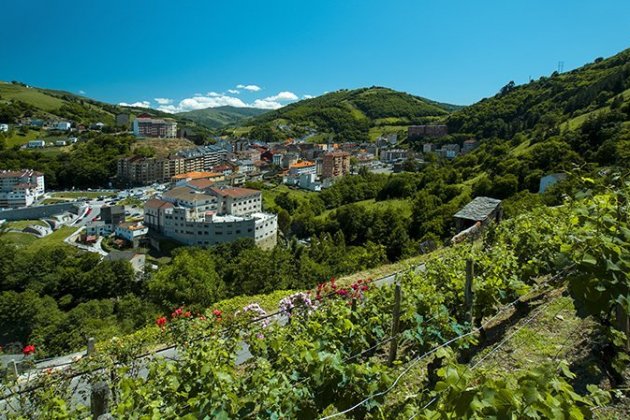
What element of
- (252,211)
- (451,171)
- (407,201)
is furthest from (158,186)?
(451,171)

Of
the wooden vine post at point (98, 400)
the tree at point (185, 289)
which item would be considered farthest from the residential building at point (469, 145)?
the wooden vine post at point (98, 400)

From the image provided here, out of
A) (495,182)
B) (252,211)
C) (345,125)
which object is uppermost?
(345,125)

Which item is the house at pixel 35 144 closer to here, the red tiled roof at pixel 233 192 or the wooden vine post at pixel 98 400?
the red tiled roof at pixel 233 192

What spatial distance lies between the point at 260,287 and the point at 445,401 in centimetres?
2116

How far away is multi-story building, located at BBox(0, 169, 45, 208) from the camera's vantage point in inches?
2594

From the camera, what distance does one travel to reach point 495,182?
34.5 metres

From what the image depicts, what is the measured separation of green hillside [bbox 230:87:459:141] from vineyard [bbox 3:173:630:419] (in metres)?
132

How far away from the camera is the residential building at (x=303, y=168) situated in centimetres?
8300

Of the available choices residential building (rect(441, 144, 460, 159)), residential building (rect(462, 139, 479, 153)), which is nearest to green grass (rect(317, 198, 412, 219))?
residential building (rect(441, 144, 460, 159))

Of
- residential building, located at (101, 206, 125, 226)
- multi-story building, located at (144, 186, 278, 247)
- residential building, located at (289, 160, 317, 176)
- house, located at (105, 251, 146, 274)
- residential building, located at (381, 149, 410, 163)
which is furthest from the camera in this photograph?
residential building, located at (381, 149, 410, 163)

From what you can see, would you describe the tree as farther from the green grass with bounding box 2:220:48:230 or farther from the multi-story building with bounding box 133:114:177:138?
the multi-story building with bounding box 133:114:177:138

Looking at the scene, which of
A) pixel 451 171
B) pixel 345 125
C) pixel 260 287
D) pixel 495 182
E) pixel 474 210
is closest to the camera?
pixel 474 210

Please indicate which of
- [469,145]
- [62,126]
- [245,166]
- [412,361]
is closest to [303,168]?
[245,166]

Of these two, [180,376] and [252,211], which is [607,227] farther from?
[252,211]
